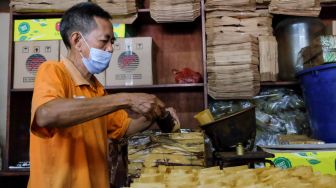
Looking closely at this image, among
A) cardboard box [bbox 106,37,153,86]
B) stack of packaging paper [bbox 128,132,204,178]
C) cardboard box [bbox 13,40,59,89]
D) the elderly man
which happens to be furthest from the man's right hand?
cardboard box [bbox 13,40,59,89]

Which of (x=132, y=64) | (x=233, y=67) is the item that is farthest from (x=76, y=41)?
(x=233, y=67)

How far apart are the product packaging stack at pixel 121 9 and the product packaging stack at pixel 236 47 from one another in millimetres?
525

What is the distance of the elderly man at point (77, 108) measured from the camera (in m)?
1.26

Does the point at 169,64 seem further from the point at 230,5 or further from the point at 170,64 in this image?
the point at 230,5

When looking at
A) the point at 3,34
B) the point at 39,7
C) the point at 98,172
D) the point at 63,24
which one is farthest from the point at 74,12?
the point at 3,34

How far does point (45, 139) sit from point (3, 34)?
1.82m

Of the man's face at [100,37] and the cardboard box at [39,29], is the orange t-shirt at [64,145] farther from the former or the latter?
the cardboard box at [39,29]

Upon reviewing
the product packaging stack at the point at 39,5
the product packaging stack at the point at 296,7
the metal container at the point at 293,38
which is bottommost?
the metal container at the point at 293,38

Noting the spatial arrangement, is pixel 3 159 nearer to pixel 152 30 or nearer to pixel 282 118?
pixel 152 30

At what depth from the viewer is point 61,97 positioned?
132 cm

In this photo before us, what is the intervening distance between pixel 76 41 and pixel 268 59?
1.35 m

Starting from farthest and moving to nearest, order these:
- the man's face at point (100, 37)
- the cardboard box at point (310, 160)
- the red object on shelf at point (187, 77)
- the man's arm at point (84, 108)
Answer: the red object on shelf at point (187, 77) → the cardboard box at point (310, 160) → the man's face at point (100, 37) → the man's arm at point (84, 108)

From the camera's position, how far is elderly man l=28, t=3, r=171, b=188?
1.26 m

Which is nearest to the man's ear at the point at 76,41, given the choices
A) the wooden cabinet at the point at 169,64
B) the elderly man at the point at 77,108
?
the elderly man at the point at 77,108
